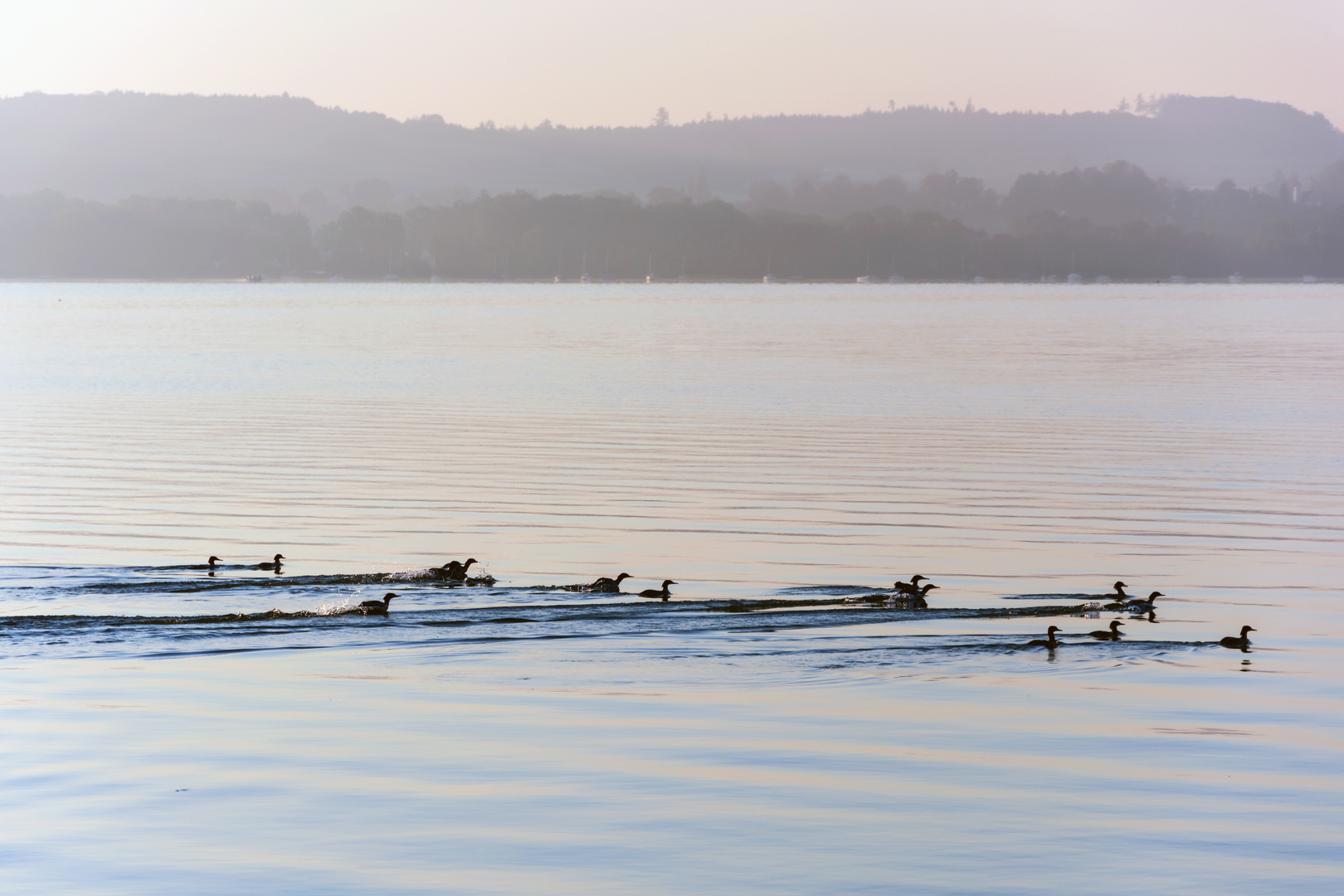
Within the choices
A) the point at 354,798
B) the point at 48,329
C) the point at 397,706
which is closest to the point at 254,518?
the point at 397,706

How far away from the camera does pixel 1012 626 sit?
24.0m

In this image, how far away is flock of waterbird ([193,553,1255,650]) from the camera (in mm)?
22922

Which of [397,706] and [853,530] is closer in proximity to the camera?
[397,706]

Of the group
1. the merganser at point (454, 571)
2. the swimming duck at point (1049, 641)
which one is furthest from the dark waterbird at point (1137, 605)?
the merganser at point (454, 571)

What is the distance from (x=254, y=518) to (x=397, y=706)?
1695 centimetres

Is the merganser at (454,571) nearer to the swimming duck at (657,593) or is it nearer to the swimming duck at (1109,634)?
the swimming duck at (657,593)

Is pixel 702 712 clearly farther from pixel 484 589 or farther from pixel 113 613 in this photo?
pixel 113 613

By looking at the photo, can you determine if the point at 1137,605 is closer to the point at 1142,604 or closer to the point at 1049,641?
the point at 1142,604

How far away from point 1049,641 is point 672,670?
564 cm

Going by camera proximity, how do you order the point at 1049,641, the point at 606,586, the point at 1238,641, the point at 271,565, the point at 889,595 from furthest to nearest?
the point at 271,565 → the point at 606,586 → the point at 889,595 → the point at 1238,641 → the point at 1049,641

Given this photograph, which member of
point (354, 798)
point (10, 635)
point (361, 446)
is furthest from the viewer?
point (361, 446)

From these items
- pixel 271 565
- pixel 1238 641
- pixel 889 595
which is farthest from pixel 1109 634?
pixel 271 565

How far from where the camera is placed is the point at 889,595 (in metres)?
24.7

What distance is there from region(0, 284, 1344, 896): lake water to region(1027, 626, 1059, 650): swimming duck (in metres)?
0.11
